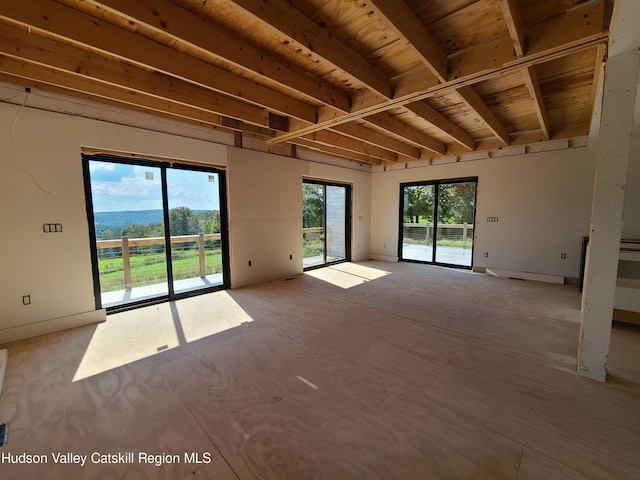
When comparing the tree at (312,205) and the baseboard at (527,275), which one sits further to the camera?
the tree at (312,205)

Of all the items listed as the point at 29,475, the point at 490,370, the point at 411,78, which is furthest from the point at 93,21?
the point at 490,370

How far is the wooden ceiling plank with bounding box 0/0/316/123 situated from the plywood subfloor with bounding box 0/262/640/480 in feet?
9.08

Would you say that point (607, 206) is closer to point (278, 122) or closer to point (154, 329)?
point (278, 122)

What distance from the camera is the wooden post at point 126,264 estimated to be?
3.82 metres

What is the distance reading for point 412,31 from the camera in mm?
2002

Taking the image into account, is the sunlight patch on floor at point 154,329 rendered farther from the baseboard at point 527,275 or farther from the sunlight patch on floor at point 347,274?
the baseboard at point 527,275

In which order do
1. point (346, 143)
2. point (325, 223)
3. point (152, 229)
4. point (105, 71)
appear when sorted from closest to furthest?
point (105, 71), point (152, 229), point (346, 143), point (325, 223)

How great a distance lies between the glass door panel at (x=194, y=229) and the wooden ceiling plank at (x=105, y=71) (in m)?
1.39

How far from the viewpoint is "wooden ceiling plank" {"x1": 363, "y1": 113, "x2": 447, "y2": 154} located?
3902 millimetres

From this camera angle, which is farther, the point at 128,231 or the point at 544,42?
the point at 128,231

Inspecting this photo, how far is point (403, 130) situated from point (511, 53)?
225 cm

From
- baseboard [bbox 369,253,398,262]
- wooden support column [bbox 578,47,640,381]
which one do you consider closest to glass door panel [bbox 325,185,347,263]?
baseboard [bbox 369,253,398,262]

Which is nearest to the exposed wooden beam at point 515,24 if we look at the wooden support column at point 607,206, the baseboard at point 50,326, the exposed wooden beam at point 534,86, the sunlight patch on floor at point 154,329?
the exposed wooden beam at point 534,86

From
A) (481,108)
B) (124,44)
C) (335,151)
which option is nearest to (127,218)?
(124,44)
